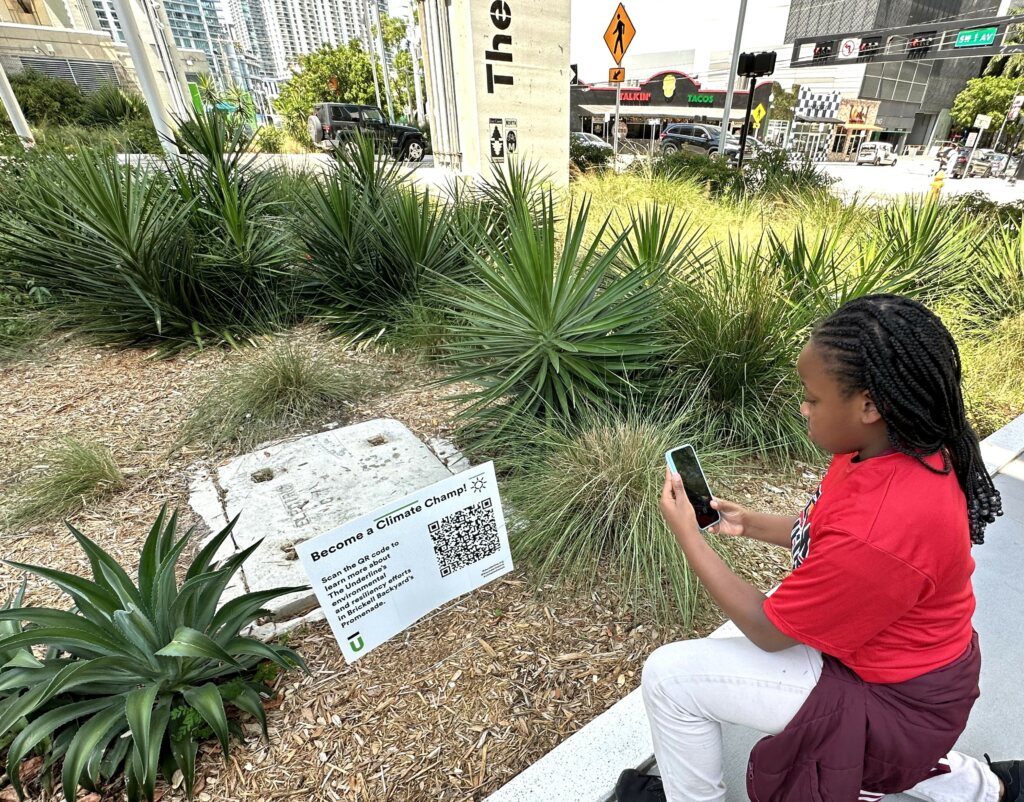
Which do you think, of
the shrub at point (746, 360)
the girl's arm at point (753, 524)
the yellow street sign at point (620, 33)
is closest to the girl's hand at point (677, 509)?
the girl's arm at point (753, 524)

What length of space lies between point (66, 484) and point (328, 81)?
36.3 m

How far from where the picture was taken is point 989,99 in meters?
34.2

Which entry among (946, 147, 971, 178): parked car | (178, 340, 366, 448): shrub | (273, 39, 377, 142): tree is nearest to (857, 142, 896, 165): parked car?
(946, 147, 971, 178): parked car

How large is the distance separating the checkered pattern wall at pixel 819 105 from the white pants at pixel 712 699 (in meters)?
50.0

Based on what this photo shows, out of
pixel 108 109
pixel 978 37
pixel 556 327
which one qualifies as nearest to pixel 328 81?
pixel 108 109

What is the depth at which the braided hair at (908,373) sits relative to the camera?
95 cm

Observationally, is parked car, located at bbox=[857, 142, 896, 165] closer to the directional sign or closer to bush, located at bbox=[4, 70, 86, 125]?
Answer: the directional sign

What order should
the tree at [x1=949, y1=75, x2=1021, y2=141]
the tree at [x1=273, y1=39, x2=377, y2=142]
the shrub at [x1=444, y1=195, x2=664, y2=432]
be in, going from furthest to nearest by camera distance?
the tree at [x1=949, y1=75, x2=1021, y2=141] < the tree at [x1=273, y1=39, x2=377, y2=142] < the shrub at [x1=444, y1=195, x2=664, y2=432]

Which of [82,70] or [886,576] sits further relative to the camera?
[82,70]

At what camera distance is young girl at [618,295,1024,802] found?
0.95 meters

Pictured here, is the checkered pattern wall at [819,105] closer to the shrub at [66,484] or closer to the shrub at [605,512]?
the shrub at [605,512]

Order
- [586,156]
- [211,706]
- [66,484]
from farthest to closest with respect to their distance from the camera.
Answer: [586,156]
[66,484]
[211,706]

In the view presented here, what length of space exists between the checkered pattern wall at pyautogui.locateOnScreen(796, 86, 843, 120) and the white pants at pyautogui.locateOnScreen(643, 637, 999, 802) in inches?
1970

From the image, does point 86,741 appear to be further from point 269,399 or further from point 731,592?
point 269,399
